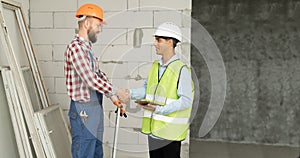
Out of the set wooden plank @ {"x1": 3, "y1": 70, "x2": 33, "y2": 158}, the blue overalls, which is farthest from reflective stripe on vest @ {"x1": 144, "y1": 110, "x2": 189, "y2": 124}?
wooden plank @ {"x1": 3, "y1": 70, "x2": 33, "y2": 158}

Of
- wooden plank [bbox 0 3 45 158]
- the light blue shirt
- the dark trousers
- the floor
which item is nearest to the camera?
the light blue shirt

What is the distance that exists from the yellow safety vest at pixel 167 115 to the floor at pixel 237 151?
1.84 metres

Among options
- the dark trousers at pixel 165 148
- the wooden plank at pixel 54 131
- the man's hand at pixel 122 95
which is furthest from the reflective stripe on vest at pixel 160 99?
the wooden plank at pixel 54 131

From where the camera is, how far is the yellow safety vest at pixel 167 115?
7.14ft

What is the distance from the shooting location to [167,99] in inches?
86.3

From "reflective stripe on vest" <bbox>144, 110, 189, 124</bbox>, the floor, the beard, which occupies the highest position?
the beard

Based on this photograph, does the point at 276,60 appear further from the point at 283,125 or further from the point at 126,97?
the point at 126,97

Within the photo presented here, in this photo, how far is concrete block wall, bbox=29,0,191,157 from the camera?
3.11 metres

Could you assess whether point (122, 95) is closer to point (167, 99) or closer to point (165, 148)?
point (167, 99)

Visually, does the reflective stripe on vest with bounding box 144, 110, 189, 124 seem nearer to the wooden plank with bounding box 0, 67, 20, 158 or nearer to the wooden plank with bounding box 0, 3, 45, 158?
the wooden plank with bounding box 0, 3, 45, 158

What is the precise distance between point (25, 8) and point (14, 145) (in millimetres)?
1295

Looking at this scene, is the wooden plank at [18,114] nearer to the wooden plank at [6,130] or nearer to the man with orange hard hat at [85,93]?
the wooden plank at [6,130]

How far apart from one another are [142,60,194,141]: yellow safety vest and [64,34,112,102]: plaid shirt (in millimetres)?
312

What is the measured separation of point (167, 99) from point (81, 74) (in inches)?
23.3
